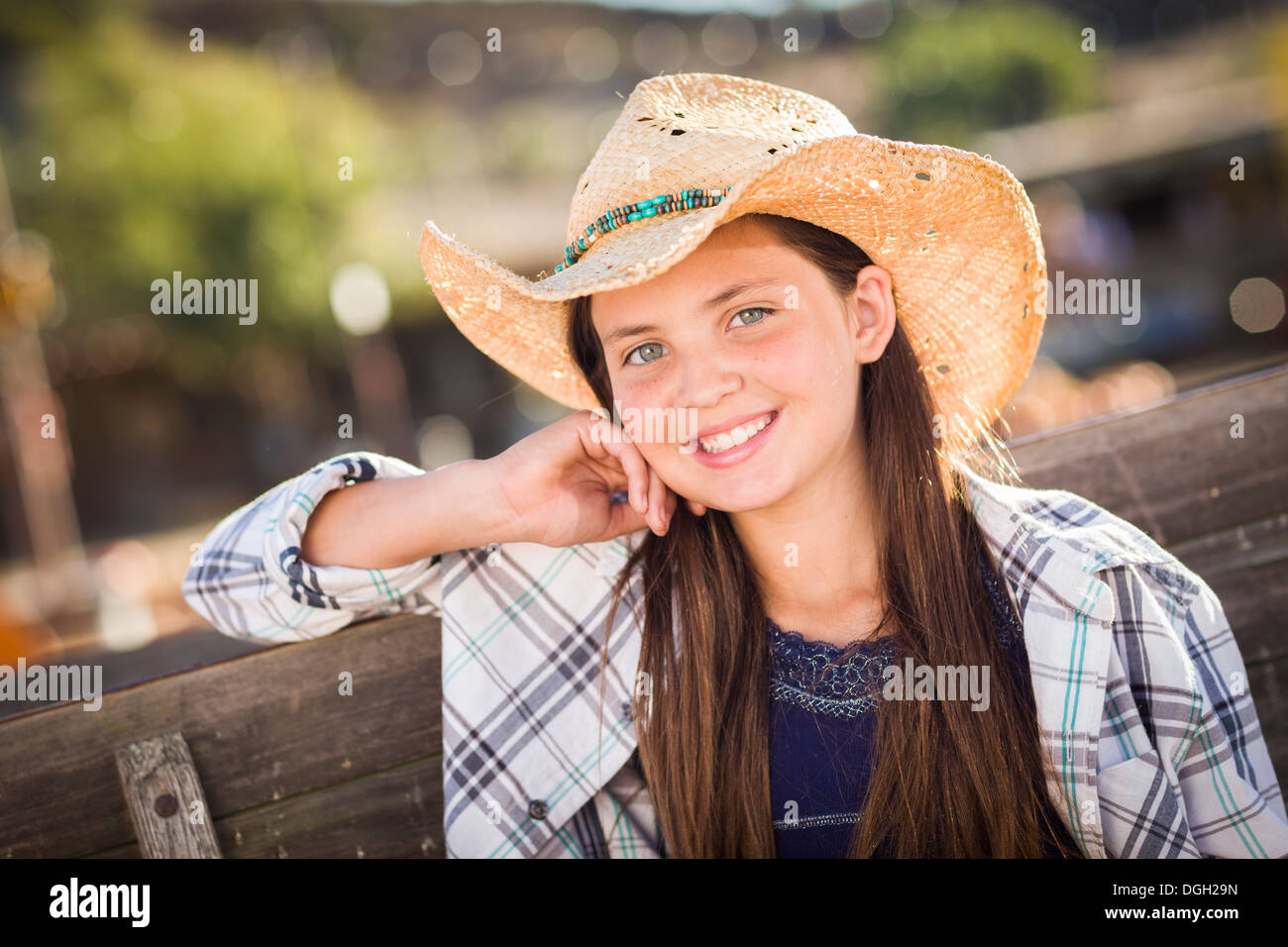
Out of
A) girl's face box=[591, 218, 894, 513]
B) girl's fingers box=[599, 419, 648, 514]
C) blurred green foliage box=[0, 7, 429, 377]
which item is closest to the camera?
girl's face box=[591, 218, 894, 513]

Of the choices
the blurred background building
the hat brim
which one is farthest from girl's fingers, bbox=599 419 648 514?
the blurred background building

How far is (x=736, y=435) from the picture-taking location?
1693 millimetres

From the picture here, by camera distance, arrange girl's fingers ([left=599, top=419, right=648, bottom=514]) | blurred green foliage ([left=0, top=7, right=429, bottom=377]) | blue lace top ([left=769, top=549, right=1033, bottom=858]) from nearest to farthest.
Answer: blue lace top ([left=769, top=549, right=1033, bottom=858]) < girl's fingers ([left=599, top=419, right=648, bottom=514]) < blurred green foliage ([left=0, top=7, right=429, bottom=377])

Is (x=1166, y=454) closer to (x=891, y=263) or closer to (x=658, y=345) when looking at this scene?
(x=891, y=263)

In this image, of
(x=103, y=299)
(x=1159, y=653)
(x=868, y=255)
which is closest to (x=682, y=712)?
(x=1159, y=653)

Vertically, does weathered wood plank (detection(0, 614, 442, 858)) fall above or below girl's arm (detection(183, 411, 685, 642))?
below

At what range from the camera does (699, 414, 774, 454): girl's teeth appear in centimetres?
169

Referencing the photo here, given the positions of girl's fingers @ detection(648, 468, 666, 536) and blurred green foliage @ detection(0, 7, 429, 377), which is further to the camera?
blurred green foliage @ detection(0, 7, 429, 377)

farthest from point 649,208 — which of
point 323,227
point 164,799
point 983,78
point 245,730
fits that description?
point 983,78

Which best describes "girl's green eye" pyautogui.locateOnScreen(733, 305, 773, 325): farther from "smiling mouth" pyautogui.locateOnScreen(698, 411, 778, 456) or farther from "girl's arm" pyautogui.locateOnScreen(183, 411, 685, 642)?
"girl's arm" pyautogui.locateOnScreen(183, 411, 685, 642)

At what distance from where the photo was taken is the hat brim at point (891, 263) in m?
1.56

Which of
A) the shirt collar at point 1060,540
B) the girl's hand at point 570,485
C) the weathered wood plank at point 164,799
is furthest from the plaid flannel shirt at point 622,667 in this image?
the weathered wood plank at point 164,799

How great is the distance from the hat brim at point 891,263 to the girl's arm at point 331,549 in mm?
356
